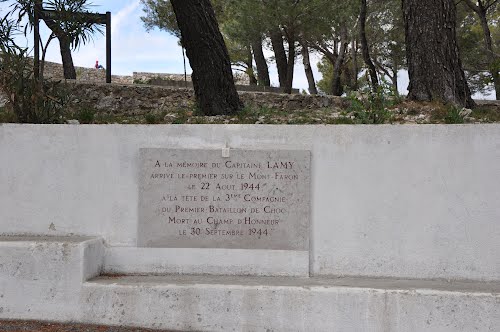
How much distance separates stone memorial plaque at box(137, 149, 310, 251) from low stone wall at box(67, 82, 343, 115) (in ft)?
14.3

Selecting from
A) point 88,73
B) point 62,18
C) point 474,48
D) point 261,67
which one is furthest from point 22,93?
point 474,48

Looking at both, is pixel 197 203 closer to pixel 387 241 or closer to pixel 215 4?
pixel 387 241

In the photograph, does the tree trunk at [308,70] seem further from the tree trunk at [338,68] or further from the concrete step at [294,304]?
the concrete step at [294,304]

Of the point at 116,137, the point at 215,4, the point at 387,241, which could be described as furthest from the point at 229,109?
the point at 215,4

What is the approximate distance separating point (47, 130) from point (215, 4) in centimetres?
1387

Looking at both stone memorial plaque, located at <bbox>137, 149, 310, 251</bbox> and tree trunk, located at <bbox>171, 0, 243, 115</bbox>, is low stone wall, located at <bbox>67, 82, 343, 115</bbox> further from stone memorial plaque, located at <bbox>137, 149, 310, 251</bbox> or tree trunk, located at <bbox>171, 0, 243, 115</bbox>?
stone memorial plaque, located at <bbox>137, 149, 310, 251</bbox>

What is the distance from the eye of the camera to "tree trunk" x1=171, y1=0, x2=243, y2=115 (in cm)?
721

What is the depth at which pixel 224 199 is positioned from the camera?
456 centimetres

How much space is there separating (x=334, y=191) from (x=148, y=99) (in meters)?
5.91

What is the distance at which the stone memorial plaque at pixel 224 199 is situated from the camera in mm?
4484

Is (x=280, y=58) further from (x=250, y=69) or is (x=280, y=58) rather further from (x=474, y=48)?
(x=474, y=48)

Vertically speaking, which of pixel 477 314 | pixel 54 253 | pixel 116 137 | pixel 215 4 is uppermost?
pixel 215 4

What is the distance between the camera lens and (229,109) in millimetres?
7418

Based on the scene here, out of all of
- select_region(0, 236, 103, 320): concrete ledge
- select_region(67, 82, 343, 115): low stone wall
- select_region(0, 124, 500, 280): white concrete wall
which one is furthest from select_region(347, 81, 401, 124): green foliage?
select_region(67, 82, 343, 115): low stone wall
